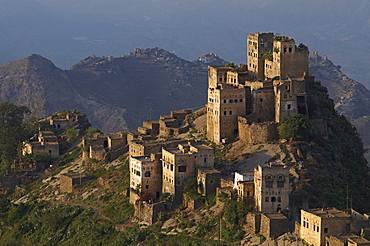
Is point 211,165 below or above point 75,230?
above

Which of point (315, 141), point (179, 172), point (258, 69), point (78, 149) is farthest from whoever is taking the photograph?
point (78, 149)

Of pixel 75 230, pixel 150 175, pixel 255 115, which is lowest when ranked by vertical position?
pixel 75 230

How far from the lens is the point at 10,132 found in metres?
101

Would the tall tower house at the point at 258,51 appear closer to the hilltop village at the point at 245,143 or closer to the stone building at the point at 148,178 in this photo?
the hilltop village at the point at 245,143

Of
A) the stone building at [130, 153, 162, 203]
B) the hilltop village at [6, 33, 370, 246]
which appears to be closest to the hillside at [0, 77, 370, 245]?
the hilltop village at [6, 33, 370, 246]

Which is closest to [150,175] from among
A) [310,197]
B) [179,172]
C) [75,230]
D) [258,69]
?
[179,172]

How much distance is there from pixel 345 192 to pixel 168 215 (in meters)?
14.5

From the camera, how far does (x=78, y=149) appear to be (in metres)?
96.8

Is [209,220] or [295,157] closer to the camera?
[209,220]

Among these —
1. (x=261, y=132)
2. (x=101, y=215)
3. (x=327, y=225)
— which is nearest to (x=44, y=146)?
(x=101, y=215)

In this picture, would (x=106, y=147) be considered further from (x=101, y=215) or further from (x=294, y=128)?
(x=294, y=128)

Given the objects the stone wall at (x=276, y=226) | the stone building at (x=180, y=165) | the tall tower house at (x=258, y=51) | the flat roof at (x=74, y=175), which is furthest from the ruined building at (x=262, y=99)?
the stone wall at (x=276, y=226)

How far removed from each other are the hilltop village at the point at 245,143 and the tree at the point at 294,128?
1037 mm

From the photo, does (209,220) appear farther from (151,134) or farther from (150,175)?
(151,134)
